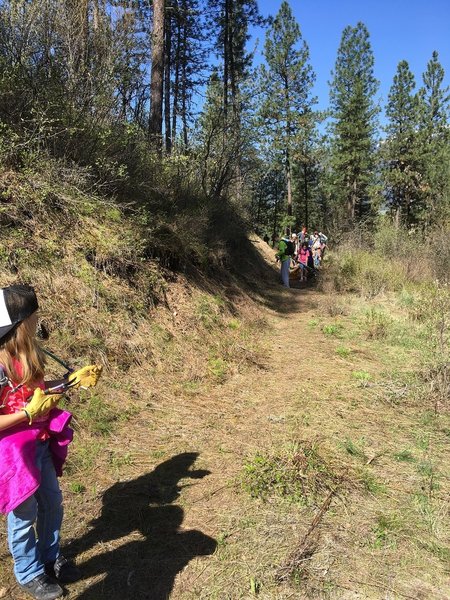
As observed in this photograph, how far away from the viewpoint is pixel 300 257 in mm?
15938

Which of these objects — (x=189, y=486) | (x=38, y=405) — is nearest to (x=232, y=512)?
(x=189, y=486)

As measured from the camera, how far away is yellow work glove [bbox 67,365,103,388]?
2.40m

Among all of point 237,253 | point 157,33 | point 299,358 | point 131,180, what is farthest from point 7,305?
point 237,253

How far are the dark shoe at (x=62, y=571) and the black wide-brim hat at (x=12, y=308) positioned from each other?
137 centimetres

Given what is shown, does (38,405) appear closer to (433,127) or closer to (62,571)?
(62,571)

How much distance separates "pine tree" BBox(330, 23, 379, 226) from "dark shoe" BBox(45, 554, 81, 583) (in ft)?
102

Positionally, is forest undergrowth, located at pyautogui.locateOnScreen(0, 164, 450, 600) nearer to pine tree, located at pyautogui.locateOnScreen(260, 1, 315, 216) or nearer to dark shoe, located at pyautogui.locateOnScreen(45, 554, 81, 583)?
dark shoe, located at pyautogui.locateOnScreen(45, 554, 81, 583)

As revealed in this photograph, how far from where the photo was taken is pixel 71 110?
721cm

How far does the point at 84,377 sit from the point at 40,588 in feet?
3.78

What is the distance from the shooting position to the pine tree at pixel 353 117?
3250 cm

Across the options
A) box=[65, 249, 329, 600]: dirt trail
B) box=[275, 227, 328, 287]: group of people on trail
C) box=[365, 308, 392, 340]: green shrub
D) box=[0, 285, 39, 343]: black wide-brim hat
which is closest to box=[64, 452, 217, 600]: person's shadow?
box=[65, 249, 329, 600]: dirt trail

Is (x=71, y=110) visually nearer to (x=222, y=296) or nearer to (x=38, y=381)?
(x=222, y=296)

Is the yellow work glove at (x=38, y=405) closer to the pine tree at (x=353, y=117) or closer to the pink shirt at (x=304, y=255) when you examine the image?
the pink shirt at (x=304, y=255)

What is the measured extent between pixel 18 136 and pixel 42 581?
5.50m
